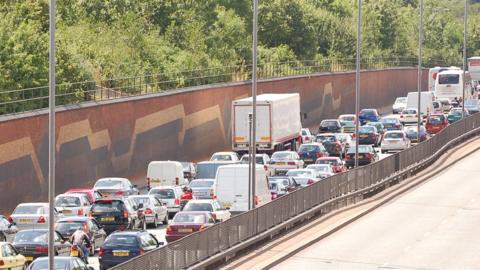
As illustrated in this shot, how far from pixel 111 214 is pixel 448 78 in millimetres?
76426

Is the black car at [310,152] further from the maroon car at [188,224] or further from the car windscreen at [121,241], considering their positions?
the car windscreen at [121,241]

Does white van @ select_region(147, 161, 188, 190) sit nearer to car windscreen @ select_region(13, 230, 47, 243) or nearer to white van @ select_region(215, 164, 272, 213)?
white van @ select_region(215, 164, 272, 213)

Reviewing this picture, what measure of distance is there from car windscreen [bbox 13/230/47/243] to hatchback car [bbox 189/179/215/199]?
1488cm

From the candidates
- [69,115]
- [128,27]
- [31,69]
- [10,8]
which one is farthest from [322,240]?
[128,27]

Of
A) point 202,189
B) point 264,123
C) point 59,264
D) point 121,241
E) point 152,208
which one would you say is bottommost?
point 152,208

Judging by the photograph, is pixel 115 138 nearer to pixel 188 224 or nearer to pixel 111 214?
pixel 111 214

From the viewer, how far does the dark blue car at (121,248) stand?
35.7 metres

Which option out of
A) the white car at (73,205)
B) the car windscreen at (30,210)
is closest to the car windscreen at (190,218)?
the car windscreen at (30,210)

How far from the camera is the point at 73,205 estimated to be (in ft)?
159

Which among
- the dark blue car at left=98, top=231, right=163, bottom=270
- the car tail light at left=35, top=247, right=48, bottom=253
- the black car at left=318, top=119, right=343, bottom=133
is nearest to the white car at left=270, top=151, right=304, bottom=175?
the black car at left=318, top=119, right=343, bottom=133

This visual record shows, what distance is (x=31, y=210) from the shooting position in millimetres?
45219

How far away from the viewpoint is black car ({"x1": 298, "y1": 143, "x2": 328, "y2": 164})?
71.4 metres

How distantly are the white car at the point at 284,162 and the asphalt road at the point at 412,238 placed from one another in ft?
24.5

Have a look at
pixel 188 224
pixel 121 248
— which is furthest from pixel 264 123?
pixel 121 248
